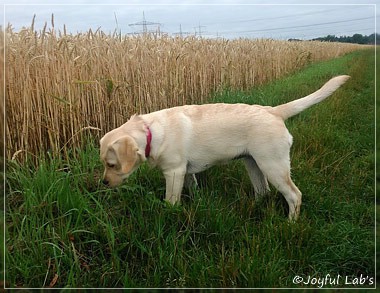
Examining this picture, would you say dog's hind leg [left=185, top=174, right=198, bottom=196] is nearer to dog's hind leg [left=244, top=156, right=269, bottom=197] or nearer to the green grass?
the green grass

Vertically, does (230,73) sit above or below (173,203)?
above

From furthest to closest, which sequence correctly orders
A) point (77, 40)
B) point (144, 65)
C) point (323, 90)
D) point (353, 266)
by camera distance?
point (144, 65), point (77, 40), point (323, 90), point (353, 266)

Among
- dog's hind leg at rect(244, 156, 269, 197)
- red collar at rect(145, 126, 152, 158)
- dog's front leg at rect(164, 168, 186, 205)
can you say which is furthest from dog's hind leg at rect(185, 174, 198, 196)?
red collar at rect(145, 126, 152, 158)

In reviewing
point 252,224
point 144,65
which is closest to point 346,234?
point 252,224

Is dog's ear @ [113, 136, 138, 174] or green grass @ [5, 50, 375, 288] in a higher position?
dog's ear @ [113, 136, 138, 174]

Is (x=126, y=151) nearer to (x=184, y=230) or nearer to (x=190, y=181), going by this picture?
(x=184, y=230)

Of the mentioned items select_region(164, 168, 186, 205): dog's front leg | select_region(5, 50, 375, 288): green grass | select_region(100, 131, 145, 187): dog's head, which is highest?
select_region(100, 131, 145, 187): dog's head

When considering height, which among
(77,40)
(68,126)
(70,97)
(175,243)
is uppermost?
(77,40)

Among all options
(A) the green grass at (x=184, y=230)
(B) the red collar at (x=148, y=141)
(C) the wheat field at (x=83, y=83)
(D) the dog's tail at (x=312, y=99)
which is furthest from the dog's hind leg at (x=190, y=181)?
(C) the wheat field at (x=83, y=83)

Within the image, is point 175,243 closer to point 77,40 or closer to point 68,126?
point 68,126

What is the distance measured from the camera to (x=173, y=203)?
330 centimetres

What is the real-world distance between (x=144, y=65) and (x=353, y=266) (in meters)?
4.31

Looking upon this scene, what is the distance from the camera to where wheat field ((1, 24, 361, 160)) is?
4031 millimetres

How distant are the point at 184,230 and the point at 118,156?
2.56 feet
